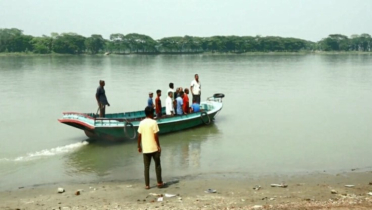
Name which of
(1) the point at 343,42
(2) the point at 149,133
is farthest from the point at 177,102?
(1) the point at 343,42

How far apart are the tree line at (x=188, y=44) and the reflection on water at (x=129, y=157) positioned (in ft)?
459

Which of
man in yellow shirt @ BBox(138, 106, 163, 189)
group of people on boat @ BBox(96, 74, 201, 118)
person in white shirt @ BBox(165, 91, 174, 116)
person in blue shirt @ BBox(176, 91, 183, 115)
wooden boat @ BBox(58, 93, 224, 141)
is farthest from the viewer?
person in blue shirt @ BBox(176, 91, 183, 115)

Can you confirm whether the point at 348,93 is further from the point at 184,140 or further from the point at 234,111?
the point at 184,140

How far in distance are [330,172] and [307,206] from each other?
12.3 ft

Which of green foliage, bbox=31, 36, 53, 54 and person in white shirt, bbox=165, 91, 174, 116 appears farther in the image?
green foliage, bbox=31, 36, 53, 54

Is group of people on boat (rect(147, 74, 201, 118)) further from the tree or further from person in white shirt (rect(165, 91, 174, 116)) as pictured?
the tree

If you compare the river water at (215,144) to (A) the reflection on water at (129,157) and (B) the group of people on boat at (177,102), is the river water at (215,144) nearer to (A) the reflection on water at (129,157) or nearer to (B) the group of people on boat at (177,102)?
(A) the reflection on water at (129,157)

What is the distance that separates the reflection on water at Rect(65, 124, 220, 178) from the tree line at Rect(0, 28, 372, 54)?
140 meters

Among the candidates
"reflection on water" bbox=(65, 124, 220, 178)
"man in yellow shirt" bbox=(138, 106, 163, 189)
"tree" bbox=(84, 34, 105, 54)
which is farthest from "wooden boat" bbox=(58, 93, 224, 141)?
"tree" bbox=(84, 34, 105, 54)

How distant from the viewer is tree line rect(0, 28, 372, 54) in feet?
503

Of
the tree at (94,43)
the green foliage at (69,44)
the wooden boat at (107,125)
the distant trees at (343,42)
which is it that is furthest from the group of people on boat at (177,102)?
the distant trees at (343,42)

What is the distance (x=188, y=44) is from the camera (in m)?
175

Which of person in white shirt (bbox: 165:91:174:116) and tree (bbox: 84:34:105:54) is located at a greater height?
tree (bbox: 84:34:105:54)

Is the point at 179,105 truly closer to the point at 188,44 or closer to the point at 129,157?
the point at 129,157
